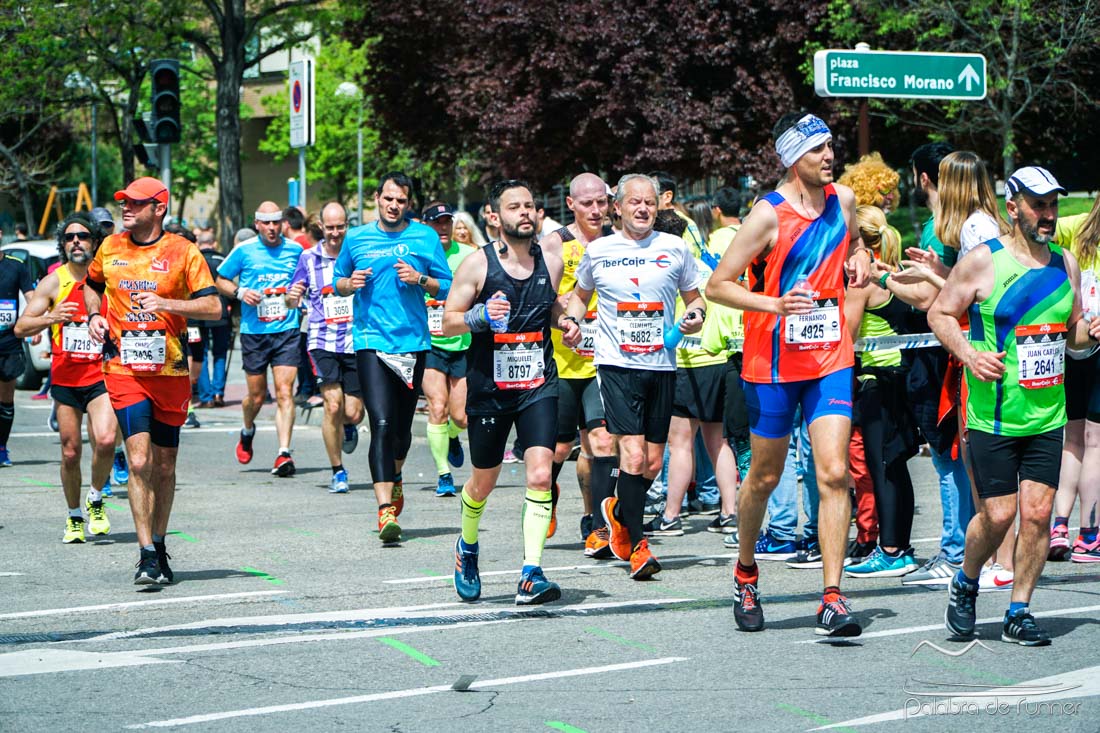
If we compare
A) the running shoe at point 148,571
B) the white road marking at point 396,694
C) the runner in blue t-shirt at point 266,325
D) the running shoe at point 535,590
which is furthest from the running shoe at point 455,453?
the white road marking at point 396,694

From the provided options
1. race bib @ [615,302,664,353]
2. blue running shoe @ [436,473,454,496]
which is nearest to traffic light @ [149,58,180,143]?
blue running shoe @ [436,473,454,496]

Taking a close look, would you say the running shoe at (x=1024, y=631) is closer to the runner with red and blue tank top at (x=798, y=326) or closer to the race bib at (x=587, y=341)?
the runner with red and blue tank top at (x=798, y=326)

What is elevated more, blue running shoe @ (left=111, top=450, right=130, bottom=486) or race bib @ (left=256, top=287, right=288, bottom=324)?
race bib @ (left=256, top=287, right=288, bottom=324)

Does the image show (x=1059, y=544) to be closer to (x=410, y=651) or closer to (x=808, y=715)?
(x=808, y=715)

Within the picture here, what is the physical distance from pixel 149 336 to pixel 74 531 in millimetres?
2164

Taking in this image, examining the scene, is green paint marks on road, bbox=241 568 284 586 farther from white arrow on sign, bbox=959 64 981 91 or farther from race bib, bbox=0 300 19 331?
white arrow on sign, bbox=959 64 981 91

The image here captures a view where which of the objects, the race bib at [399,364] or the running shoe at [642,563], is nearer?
the running shoe at [642,563]

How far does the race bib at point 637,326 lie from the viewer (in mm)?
8641

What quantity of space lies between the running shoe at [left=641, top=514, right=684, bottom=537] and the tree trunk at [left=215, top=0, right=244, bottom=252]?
21.5m

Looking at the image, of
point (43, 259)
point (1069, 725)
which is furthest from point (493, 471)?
point (43, 259)

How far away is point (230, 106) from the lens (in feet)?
104

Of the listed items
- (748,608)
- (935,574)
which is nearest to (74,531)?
(748,608)

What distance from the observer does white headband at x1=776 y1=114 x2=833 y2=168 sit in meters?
7.24

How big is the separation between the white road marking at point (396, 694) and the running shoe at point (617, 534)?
2.10 metres
